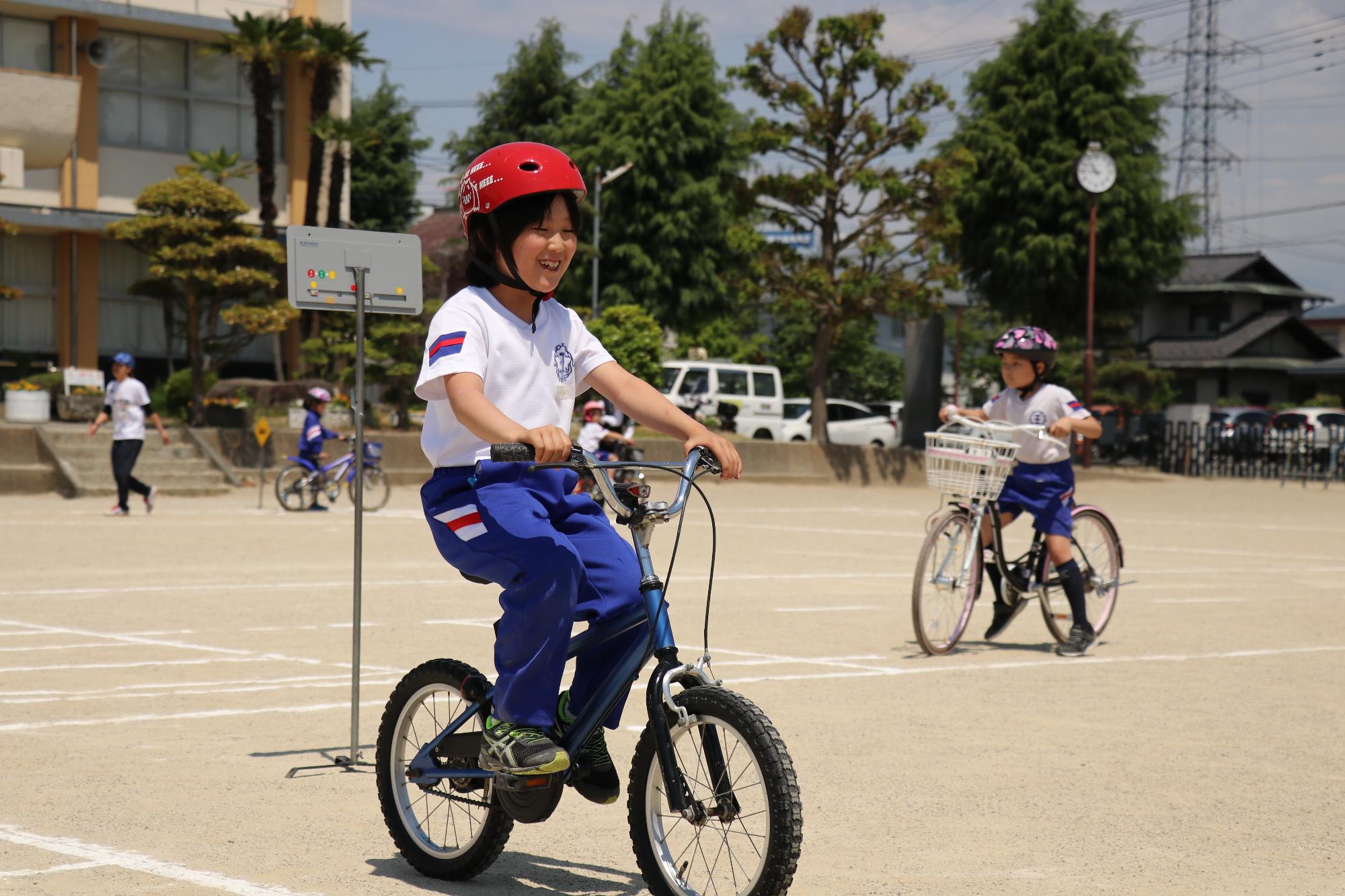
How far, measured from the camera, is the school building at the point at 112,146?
114ft

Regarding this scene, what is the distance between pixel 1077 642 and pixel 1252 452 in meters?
33.2

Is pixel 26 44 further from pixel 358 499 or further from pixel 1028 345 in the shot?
pixel 358 499

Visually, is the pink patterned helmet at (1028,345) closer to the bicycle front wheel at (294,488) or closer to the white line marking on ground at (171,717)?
the white line marking on ground at (171,717)

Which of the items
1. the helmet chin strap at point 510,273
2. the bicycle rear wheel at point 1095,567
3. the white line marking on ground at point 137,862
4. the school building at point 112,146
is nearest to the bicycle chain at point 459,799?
the white line marking on ground at point 137,862

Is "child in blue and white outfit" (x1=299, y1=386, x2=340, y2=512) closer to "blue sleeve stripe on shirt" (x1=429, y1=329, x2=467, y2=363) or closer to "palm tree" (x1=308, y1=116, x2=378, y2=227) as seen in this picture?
"palm tree" (x1=308, y1=116, x2=378, y2=227)

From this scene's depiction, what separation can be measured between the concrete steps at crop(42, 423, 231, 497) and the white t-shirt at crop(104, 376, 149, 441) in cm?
501

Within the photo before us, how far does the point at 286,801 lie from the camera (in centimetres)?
573

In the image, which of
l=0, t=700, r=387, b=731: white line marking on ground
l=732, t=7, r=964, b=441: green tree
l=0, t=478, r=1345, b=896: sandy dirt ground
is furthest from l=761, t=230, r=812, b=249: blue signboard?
l=0, t=700, r=387, b=731: white line marking on ground

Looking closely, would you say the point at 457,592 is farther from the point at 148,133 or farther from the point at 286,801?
the point at 148,133

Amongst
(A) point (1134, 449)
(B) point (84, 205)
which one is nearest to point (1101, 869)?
(B) point (84, 205)

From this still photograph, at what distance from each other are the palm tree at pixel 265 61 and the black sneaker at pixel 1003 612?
2562 cm

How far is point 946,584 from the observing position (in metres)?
9.69

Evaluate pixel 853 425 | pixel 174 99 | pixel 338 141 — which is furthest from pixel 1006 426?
pixel 853 425

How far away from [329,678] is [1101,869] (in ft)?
15.5
